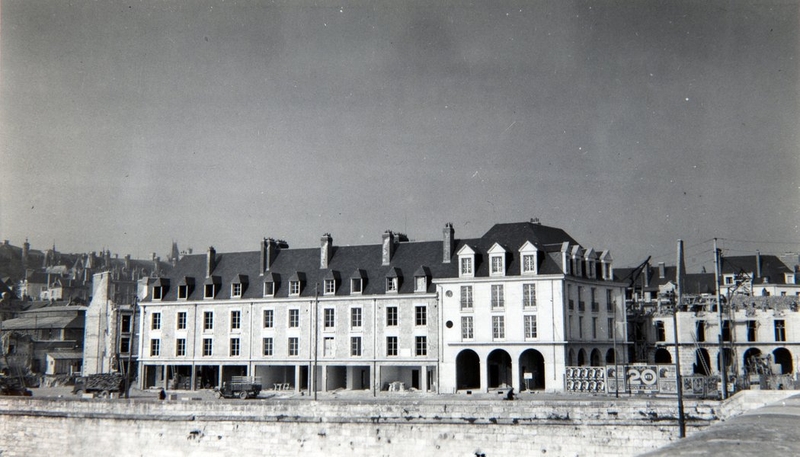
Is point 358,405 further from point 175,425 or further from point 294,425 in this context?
point 175,425

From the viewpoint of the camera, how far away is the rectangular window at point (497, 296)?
48.9 metres

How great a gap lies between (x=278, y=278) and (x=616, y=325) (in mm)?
24757

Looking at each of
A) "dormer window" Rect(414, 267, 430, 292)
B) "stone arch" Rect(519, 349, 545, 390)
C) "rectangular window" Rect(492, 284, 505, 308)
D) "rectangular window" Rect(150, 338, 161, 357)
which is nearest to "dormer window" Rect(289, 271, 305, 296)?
"dormer window" Rect(414, 267, 430, 292)

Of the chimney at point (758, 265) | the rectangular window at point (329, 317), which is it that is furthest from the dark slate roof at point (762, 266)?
the rectangular window at point (329, 317)

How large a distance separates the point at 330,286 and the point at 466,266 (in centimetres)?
1067

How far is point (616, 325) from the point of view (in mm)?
53281

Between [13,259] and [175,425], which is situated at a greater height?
[13,259]

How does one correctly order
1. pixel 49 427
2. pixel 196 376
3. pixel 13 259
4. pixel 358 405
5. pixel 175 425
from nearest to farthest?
pixel 358 405 → pixel 175 425 → pixel 49 427 → pixel 196 376 → pixel 13 259

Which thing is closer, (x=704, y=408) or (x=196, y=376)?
(x=704, y=408)

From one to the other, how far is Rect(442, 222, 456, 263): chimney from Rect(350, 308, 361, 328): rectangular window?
7063mm

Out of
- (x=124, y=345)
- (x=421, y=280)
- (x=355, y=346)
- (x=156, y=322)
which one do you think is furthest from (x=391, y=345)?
(x=124, y=345)

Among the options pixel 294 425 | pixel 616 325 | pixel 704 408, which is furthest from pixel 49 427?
pixel 616 325

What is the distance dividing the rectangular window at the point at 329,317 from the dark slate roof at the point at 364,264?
1.50 metres

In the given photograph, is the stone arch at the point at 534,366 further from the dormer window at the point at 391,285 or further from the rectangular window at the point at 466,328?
the dormer window at the point at 391,285
